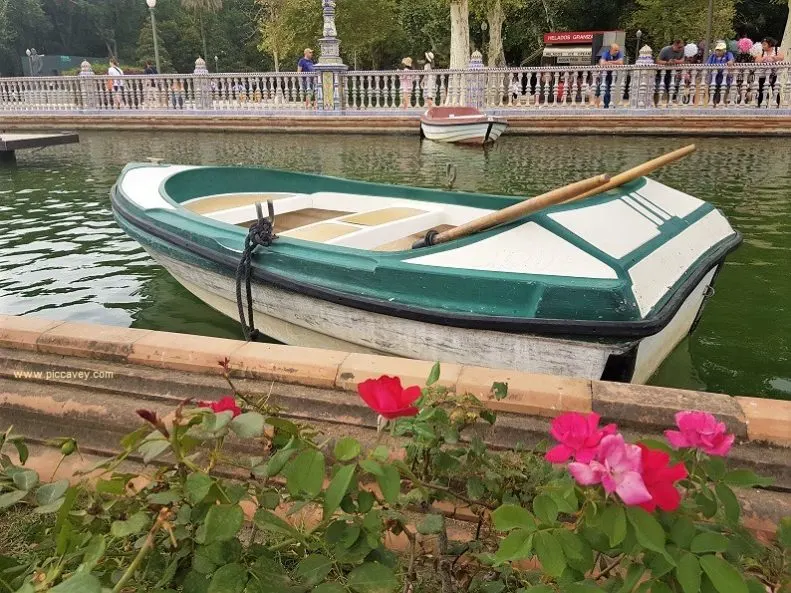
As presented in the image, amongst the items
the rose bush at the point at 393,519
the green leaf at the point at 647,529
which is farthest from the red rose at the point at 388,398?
the green leaf at the point at 647,529

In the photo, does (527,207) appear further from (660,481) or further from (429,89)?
(429,89)

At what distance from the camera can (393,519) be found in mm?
1604

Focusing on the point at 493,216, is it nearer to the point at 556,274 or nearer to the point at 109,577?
the point at 556,274

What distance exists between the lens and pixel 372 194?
589 cm

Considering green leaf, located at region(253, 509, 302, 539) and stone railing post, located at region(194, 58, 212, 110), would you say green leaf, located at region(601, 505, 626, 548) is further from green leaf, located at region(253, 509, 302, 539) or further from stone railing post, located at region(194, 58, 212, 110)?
stone railing post, located at region(194, 58, 212, 110)

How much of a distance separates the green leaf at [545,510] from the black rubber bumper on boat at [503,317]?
69.9 inches

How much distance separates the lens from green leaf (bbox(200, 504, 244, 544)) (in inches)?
51.6

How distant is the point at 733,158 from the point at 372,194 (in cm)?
908

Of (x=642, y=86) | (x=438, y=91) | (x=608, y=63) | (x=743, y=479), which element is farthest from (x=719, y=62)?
(x=743, y=479)

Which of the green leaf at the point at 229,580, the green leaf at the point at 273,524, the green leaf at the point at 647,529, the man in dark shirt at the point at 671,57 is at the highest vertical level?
the man in dark shirt at the point at 671,57

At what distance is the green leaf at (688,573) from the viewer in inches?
46.6

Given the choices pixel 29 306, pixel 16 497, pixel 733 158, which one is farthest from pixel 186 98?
pixel 16 497

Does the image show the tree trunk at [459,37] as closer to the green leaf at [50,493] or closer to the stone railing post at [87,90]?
the stone railing post at [87,90]

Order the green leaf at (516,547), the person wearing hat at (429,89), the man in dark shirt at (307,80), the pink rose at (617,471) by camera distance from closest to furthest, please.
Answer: the pink rose at (617,471)
the green leaf at (516,547)
the person wearing hat at (429,89)
the man in dark shirt at (307,80)
